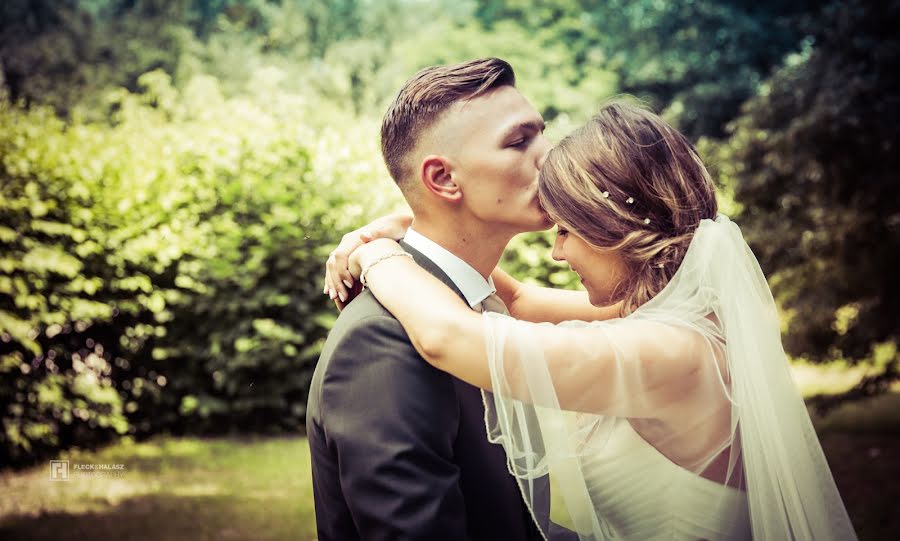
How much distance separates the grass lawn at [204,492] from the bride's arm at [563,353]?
4.27 m

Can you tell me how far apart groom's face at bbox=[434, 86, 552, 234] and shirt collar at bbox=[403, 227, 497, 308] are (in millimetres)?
151

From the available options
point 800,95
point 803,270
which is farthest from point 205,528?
point 800,95

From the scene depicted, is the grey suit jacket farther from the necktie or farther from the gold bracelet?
the necktie

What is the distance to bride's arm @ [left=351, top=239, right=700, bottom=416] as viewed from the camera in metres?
1.82

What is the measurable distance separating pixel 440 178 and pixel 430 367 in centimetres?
61

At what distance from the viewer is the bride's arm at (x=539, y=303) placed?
9.89 ft

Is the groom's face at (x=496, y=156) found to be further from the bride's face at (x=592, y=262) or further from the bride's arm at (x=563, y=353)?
the bride's arm at (x=563, y=353)

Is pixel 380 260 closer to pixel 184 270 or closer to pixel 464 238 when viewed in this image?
pixel 464 238

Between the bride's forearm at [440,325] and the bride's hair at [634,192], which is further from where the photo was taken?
the bride's hair at [634,192]

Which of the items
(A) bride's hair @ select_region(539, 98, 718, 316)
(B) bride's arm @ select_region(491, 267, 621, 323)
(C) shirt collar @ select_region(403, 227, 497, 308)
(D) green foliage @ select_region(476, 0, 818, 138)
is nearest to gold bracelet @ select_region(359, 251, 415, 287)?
(C) shirt collar @ select_region(403, 227, 497, 308)

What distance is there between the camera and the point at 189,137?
881 cm

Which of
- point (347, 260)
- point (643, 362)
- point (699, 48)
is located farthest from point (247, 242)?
point (699, 48)

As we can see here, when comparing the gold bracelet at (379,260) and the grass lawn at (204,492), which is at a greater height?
the gold bracelet at (379,260)

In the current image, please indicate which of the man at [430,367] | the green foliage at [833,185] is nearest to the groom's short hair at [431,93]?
the man at [430,367]
